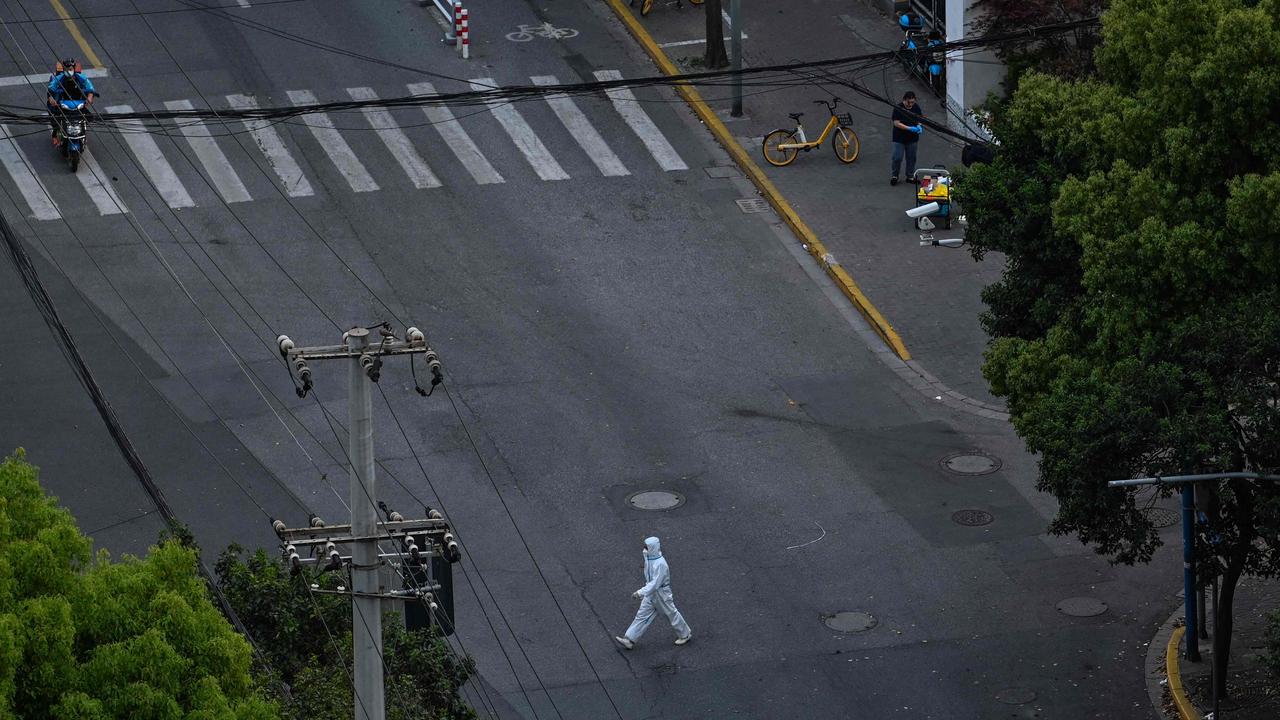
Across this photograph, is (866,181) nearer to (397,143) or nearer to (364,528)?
(397,143)

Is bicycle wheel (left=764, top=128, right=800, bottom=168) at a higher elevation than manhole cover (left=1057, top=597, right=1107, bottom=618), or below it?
higher

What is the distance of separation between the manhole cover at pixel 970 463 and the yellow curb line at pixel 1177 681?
4.19 m

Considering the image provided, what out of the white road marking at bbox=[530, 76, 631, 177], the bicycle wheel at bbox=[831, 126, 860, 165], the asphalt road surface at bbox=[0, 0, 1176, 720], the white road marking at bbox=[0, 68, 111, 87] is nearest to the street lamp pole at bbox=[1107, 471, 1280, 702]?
the asphalt road surface at bbox=[0, 0, 1176, 720]

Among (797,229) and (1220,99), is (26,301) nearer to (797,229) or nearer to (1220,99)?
(797,229)

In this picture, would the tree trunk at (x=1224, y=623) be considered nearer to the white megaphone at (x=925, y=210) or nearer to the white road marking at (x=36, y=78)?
the white megaphone at (x=925, y=210)

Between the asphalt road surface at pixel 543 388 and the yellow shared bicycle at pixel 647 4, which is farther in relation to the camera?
the yellow shared bicycle at pixel 647 4

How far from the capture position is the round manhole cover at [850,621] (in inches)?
845

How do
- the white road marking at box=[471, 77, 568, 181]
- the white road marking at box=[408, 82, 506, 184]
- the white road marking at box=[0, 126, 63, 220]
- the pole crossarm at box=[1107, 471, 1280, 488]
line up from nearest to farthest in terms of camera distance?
the pole crossarm at box=[1107, 471, 1280, 488] < the white road marking at box=[0, 126, 63, 220] < the white road marking at box=[408, 82, 506, 184] < the white road marking at box=[471, 77, 568, 181]

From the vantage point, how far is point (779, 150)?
3328 cm

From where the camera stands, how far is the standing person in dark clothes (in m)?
31.3

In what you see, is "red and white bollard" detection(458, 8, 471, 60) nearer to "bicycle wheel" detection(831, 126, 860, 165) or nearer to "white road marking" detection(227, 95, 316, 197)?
"white road marking" detection(227, 95, 316, 197)

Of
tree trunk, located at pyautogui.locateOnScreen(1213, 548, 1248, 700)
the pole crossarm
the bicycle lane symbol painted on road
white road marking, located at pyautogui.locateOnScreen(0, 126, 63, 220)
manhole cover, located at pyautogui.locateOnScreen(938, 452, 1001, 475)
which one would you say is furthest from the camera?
the bicycle lane symbol painted on road

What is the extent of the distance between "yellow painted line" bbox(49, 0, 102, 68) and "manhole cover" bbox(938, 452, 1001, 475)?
1891 cm

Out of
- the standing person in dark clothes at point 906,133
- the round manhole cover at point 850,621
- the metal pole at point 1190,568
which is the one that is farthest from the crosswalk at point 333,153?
the metal pole at point 1190,568
